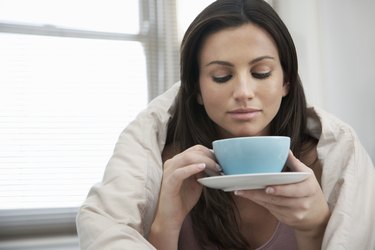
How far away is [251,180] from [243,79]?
13.1 inches

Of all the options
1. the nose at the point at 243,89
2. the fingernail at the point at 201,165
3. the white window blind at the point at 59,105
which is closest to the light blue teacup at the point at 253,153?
the fingernail at the point at 201,165

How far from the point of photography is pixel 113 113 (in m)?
1.78

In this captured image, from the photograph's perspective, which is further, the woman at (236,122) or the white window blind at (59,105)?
the white window blind at (59,105)

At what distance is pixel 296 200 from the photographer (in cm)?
70

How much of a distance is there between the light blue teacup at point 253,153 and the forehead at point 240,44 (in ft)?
0.83

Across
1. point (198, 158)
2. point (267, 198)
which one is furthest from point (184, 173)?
point (267, 198)

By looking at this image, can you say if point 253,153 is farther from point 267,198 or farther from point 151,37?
point 151,37

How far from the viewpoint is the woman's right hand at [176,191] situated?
0.75 metres

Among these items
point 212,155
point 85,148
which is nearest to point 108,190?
point 212,155

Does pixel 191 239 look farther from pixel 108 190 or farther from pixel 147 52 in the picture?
pixel 147 52

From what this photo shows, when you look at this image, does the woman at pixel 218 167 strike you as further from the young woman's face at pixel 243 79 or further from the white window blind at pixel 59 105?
the white window blind at pixel 59 105

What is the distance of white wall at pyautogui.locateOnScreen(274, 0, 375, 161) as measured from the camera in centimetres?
194

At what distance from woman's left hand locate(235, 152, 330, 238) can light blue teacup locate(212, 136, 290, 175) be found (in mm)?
39

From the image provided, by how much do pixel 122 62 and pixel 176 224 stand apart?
1117 mm
